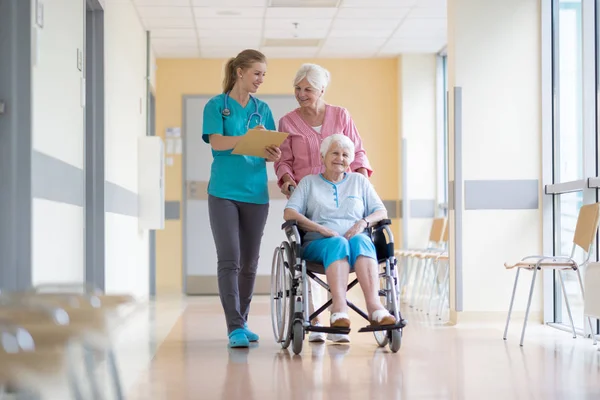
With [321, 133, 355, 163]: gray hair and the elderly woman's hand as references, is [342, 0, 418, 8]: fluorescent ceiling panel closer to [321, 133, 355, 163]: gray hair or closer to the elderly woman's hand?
[321, 133, 355, 163]: gray hair

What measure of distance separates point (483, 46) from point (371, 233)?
2.34 metres

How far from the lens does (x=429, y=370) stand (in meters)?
3.83

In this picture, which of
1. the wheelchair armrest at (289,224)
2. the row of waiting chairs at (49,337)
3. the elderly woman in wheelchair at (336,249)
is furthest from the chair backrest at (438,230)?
the row of waiting chairs at (49,337)

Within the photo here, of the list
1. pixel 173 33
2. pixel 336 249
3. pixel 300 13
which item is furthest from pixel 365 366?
pixel 173 33

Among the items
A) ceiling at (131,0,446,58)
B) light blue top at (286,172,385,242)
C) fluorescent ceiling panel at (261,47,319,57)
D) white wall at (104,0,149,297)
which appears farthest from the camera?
fluorescent ceiling panel at (261,47,319,57)

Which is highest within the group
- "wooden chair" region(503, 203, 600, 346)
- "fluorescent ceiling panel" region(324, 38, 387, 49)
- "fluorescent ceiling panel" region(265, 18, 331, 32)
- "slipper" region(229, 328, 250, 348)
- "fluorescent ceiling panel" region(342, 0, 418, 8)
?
"fluorescent ceiling panel" region(342, 0, 418, 8)

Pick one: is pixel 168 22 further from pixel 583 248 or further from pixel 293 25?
pixel 583 248

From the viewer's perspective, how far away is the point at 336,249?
4.22 metres

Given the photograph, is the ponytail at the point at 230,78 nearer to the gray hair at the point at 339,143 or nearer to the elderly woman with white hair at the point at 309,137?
the elderly woman with white hair at the point at 309,137

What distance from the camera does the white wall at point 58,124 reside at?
11.9ft

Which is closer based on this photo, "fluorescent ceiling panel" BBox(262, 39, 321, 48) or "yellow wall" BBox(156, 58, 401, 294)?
"fluorescent ceiling panel" BBox(262, 39, 321, 48)

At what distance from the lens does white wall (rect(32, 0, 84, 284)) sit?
364 cm

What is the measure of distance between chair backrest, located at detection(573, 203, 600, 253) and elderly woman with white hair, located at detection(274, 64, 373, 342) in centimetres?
132

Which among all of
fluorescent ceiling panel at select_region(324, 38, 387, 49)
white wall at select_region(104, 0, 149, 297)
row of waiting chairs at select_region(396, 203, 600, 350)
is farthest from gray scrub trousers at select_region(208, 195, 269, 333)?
fluorescent ceiling panel at select_region(324, 38, 387, 49)
